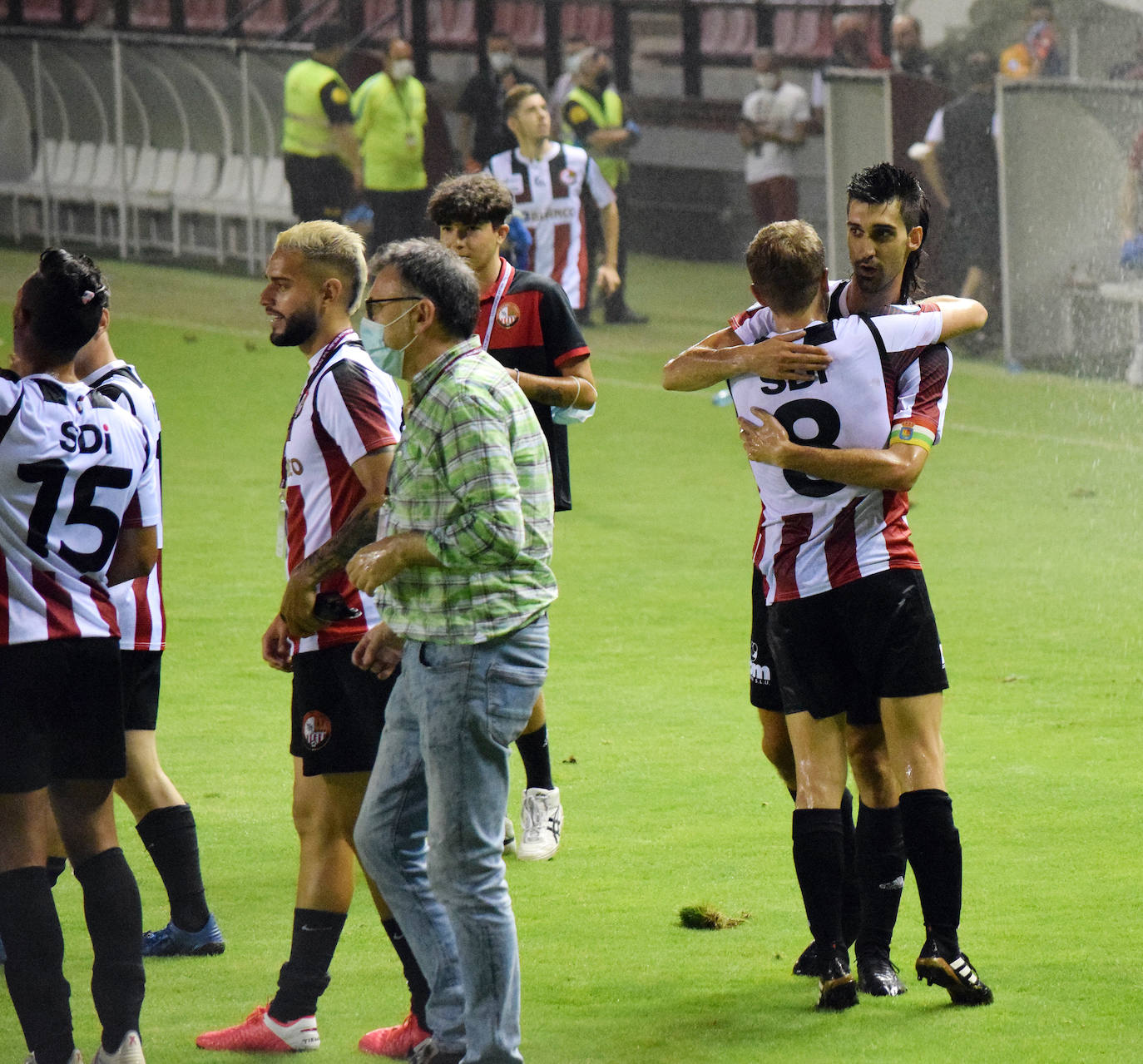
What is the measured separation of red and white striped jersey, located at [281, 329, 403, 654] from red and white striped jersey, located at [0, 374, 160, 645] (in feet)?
1.06

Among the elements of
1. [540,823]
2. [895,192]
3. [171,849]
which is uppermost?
[895,192]

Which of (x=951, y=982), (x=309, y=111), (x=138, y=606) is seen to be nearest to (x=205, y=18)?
(x=309, y=111)

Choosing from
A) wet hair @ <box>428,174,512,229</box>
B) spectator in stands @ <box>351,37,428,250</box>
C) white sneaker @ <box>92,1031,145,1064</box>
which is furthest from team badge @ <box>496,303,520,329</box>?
spectator in stands @ <box>351,37,428,250</box>

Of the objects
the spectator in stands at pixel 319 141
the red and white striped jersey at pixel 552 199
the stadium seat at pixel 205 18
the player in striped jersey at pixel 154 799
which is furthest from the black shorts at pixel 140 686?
the stadium seat at pixel 205 18

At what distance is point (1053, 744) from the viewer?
5832mm

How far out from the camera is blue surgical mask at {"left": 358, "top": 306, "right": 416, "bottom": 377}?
323 centimetres

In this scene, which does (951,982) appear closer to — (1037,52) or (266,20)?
(1037,52)

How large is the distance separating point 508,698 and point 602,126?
13.9 metres

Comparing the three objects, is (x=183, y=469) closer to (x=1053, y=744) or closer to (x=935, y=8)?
(x=1053, y=744)

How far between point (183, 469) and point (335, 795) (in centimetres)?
743

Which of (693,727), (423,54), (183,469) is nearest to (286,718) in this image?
(693,727)

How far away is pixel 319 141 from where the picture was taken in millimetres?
16359

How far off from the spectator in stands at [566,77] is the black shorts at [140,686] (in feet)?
41.9

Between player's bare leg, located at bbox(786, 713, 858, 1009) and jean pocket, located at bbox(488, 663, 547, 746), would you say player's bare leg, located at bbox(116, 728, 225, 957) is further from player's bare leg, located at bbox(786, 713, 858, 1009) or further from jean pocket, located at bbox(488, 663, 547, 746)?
player's bare leg, located at bbox(786, 713, 858, 1009)
